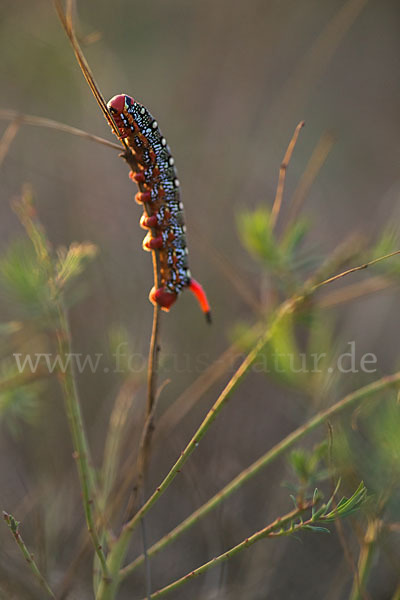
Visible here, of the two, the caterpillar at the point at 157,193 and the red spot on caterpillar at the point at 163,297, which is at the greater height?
the caterpillar at the point at 157,193

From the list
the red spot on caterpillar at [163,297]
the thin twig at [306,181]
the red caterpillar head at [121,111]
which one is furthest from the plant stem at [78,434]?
the thin twig at [306,181]

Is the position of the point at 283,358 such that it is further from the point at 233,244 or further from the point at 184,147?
the point at 184,147

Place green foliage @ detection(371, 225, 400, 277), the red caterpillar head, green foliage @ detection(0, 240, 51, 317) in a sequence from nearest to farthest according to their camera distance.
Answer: the red caterpillar head < green foliage @ detection(0, 240, 51, 317) < green foliage @ detection(371, 225, 400, 277)

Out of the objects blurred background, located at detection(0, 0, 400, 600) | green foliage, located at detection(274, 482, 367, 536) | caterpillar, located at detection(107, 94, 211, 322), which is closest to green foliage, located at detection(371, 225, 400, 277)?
blurred background, located at detection(0, 0, 400, 600)

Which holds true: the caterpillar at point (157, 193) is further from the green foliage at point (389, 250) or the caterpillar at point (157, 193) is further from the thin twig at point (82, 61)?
the green foliage at point (389, 250)

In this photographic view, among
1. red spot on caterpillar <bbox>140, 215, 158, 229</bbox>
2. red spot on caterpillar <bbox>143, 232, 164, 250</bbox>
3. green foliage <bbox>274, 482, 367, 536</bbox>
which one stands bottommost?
green foliage <bbox>274, 482, 367, 536</bbox>

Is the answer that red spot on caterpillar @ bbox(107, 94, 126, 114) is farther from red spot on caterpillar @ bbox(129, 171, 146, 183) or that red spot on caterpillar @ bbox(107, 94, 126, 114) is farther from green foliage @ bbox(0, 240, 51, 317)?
green foliage @ bbox(0, 240, 51, 317)

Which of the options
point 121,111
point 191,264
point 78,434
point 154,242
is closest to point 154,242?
point 154,242

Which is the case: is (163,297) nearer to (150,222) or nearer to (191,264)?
(150,222)
